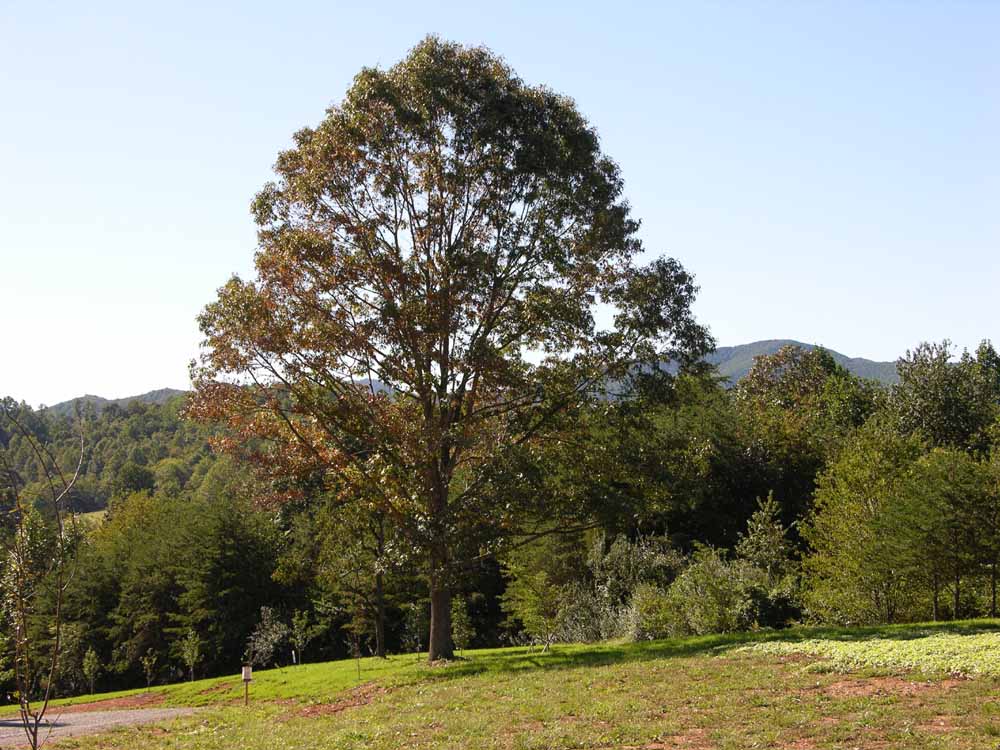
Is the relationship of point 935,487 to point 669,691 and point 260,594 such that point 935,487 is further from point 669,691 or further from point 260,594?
point 260,594

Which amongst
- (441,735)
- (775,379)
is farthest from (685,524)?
(775,379)

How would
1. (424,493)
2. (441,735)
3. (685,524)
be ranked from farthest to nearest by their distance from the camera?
(685,524) → (424,493) → (441,735)

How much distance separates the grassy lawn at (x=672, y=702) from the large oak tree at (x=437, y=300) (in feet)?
15.2

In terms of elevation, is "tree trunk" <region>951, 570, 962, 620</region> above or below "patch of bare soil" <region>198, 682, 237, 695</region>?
above

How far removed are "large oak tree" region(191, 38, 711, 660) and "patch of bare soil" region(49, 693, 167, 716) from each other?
12.0 metres

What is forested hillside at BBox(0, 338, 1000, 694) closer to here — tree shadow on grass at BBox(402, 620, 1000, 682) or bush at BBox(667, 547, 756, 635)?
bush at BBox(667, 547, 756, 635)

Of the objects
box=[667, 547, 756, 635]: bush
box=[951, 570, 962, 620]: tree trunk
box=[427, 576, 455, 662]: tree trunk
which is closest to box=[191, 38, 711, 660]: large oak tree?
box=[427, 576, 455, 662]: tree trunk

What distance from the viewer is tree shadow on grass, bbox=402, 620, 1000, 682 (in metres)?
20.2

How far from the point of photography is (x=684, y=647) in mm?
21594

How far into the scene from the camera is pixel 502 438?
23688 millimetres

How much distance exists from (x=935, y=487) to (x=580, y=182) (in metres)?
14.6

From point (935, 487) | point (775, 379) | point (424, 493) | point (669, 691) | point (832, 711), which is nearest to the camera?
point (832, 711)

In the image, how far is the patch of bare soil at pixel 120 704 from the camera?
2942cm

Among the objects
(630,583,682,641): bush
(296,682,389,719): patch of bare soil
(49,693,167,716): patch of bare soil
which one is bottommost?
(49,693,167,716): patch of bare soil
